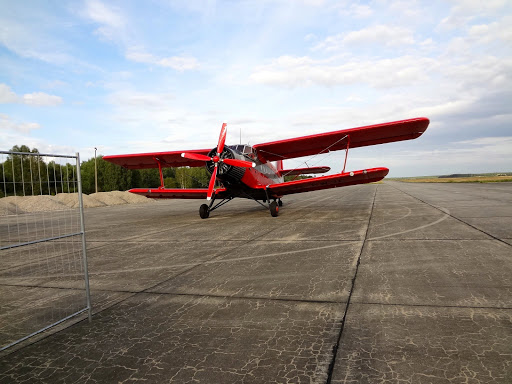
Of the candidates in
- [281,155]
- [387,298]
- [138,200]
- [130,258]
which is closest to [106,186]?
[138,200]

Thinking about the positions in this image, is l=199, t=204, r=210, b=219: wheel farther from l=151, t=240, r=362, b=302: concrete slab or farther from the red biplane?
l=151, t=240, r=362, b=302: concrete slab

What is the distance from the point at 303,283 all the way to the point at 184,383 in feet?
7.79

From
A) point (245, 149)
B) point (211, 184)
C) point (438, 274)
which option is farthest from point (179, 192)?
point (438, 274)

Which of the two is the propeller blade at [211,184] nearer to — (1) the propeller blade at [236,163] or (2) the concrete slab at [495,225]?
(1) the propeller blade at [236,163]

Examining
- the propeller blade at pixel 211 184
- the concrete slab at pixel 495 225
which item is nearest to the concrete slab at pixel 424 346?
the concrete slab at pixel 495 225

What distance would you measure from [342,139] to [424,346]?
430 inches

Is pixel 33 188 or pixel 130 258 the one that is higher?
pixel 33 188

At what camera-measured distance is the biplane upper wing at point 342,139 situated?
11703mm

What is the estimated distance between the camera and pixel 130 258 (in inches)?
246

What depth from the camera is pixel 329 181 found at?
12516 millimetres

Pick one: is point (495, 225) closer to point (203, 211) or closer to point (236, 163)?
point (236, 163)

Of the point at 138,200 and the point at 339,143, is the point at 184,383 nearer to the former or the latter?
the point at 339,143

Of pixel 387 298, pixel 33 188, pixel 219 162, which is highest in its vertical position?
pixel 219 162

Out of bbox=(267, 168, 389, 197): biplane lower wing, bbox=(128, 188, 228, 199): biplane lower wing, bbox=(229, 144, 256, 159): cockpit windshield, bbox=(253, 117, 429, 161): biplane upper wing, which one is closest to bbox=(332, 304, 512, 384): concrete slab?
bbox=(267, 168, 389, 197): biplane lower wing
